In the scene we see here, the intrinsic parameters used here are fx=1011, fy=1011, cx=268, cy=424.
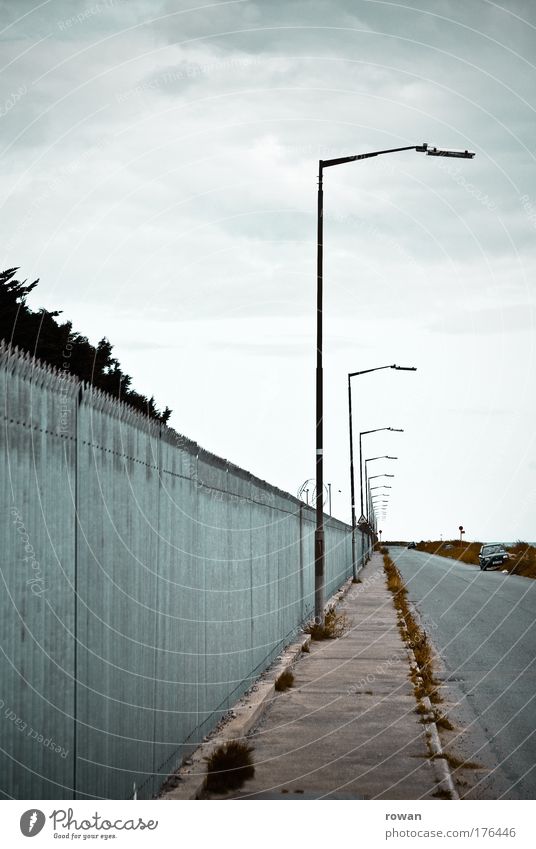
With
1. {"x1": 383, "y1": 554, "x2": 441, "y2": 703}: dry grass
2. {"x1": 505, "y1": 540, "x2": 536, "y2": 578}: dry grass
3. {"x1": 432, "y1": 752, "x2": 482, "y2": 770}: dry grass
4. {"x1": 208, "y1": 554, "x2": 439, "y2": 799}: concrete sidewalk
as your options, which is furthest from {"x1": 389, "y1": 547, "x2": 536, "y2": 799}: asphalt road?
{"x1": 505, "y1": 540, "x2": 536, "y2": 578}: dry grass

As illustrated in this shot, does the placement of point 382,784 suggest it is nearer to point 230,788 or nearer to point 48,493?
point 230,788

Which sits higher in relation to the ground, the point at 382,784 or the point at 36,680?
the point at 36,680

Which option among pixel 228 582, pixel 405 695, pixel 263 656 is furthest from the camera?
pixel 263 656

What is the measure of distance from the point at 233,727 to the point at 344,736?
1057 mm

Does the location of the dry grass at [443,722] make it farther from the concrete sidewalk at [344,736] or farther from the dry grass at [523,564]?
the dry grass at [523,564]

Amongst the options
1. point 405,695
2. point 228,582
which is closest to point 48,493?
point 228,582

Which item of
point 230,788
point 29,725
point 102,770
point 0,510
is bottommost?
point 230,788

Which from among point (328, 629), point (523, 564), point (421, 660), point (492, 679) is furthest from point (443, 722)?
point (523, 564)

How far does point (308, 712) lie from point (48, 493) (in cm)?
691

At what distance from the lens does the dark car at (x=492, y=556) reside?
186 feet

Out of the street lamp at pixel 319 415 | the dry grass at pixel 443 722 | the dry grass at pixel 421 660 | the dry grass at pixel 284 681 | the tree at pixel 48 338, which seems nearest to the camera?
the dry grass at pixel 443 722

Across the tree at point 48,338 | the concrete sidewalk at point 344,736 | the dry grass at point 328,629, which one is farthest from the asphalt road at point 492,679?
the tree at point 48,338

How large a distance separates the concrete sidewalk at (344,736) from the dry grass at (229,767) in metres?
0.10

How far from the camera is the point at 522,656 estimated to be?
659 inches
